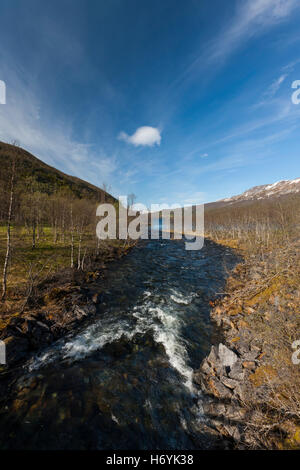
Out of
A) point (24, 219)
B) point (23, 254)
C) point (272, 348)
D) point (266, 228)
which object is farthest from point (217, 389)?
point (266, 228)

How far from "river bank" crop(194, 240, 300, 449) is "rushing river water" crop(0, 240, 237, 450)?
92 cm

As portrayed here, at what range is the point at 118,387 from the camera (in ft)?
22.8

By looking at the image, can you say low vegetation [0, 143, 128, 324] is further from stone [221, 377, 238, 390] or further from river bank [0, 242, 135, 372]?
stone [221, 377, 238, 390]

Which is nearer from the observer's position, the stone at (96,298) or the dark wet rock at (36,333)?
the dark wet rock at (36,333)

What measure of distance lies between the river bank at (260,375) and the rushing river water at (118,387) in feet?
3.03

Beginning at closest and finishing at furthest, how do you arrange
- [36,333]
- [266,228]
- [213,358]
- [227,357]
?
[227,357] → [213,358] → [36,333] → [266,228]

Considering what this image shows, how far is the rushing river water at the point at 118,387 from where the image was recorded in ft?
17.3

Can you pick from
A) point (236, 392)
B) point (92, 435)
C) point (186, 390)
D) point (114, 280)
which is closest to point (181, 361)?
point (186, 390)

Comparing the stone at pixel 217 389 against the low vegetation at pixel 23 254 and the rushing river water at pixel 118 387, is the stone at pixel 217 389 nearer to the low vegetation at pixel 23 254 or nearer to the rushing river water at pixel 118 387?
the rushing river water at pixel 118 387

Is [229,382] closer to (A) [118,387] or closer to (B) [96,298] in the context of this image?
(A) [118,387]

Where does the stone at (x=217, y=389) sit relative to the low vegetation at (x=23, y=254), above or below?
below

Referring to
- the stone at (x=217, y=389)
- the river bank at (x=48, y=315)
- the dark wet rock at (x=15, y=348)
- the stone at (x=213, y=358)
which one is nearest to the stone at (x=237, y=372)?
the stone at (x=217, y=389)

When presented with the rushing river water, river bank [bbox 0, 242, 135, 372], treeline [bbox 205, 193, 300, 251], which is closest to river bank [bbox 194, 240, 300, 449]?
the rushing river water

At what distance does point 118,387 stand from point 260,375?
588 cm
